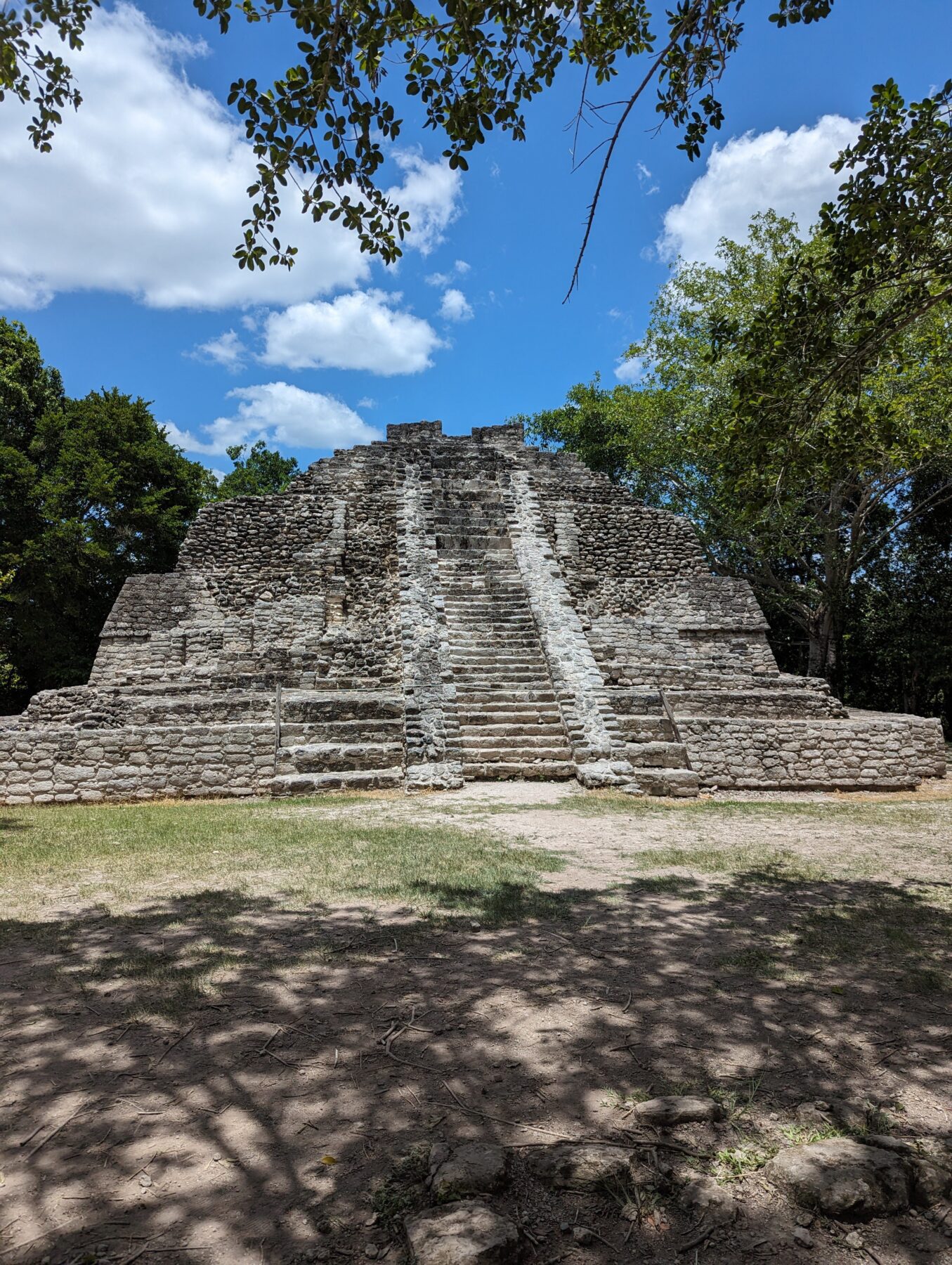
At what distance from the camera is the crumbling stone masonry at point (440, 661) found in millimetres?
9477

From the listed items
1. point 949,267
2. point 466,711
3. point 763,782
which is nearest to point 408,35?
point 949,267

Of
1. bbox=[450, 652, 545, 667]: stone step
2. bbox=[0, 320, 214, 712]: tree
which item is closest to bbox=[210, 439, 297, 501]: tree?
bbox=[0, 320, 214, 712]: tree

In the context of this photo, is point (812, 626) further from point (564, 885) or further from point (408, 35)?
point (408, 35)

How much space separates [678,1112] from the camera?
2.08 m

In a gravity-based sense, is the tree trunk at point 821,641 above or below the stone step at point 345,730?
above

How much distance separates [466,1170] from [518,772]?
809cm

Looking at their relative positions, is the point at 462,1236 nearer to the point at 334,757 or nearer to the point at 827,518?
the point at 334,757

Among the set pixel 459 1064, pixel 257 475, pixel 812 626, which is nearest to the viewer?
pixel 459 1064

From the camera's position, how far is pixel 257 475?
33438 millimetres

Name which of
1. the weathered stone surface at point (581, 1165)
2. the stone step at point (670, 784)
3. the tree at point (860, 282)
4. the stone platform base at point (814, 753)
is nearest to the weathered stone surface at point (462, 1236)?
the weathered stone surface at point (581, 1165)

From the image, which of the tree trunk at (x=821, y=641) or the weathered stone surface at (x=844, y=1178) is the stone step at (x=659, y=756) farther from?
the tree trunk at (x=821, y=641)

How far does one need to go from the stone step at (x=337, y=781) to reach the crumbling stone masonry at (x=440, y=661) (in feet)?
0.13

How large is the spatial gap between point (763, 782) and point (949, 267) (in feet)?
24.2

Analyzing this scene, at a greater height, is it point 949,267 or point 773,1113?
point 949,267
